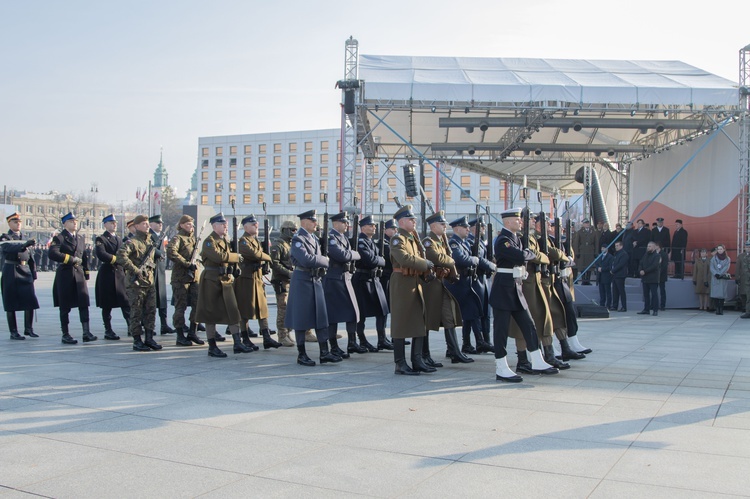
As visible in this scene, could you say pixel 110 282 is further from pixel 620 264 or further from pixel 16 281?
pixel 620 264

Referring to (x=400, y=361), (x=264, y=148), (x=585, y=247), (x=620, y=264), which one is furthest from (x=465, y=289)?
(x=264, y=148)

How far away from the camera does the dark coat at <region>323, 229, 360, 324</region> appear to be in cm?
846

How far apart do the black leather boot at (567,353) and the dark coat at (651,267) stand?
7.43m

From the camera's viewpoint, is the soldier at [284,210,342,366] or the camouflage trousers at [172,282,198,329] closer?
the soldier at [284,210,342,366]

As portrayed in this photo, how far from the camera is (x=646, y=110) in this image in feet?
50.7

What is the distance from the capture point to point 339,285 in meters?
8.58

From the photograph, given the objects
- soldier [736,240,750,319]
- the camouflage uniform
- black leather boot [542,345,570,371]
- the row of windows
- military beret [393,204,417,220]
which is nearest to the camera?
military beret [393,204,417,220]

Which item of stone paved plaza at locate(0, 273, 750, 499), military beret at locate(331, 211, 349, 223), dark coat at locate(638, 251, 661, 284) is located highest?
military beret at locate(331, 211, 349, 223)

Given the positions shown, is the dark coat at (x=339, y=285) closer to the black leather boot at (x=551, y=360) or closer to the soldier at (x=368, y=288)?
the soldier at (x=368, y=288)

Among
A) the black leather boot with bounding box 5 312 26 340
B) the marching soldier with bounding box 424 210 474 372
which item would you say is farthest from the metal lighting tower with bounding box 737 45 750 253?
the black leather boot with bounding box 5 312 26 340

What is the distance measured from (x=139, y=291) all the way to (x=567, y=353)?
5.59m

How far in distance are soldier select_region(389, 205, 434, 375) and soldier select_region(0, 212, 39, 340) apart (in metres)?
5.82

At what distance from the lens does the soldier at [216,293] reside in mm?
8633

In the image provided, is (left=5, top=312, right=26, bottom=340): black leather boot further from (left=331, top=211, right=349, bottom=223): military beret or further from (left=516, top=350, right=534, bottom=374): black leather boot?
(left=516, top=350, right=534, bottom=374): black leather boot
